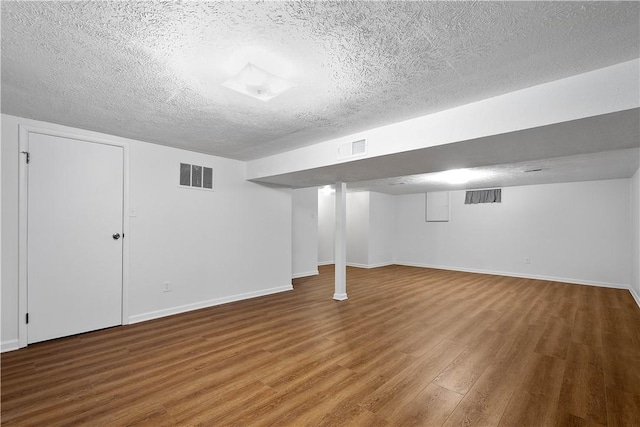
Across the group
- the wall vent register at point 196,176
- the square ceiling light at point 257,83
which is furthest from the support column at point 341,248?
the square ceiling light at point 257,83

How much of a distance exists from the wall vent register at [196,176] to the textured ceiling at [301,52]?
57.7 inches

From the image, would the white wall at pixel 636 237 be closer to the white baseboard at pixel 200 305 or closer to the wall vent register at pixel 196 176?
the white baseboard at pixel 200 305

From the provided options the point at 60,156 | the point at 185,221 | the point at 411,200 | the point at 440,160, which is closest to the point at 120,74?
the point at 60,156

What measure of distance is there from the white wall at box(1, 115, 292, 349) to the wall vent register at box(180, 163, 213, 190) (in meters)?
0.08

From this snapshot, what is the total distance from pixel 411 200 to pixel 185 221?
6920 millimetres

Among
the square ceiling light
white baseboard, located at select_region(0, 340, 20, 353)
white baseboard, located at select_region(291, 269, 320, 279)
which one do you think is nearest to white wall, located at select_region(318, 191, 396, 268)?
white baseboard, located at select_region(291, 269, 320, 279)

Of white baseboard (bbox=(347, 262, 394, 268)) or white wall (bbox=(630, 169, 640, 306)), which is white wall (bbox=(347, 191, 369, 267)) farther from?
white wall (bbox=(630, 169, 640, 306))

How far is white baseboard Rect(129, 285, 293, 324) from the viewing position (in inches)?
149

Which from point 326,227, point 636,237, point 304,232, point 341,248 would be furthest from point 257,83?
point 326,227

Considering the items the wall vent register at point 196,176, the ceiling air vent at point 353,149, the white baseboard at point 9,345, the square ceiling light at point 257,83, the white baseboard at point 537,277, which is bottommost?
the white baseboard at point 537,277

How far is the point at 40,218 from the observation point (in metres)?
3.10

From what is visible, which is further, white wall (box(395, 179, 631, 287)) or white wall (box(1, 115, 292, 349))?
white wall (box(395, 179, 631, 287))

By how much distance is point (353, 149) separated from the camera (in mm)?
3387

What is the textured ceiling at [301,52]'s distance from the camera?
1.46 meters
